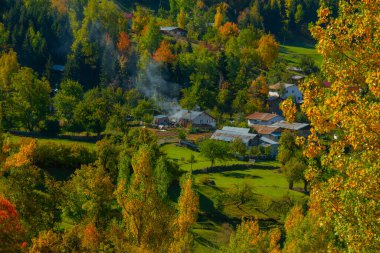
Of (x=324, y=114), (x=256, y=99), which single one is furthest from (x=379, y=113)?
(x=256, y=99)

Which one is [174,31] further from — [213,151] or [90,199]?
[90,199]

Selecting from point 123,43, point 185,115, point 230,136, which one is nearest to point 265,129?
point 230,136

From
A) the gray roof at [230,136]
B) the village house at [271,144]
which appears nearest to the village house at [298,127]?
the village house at [271,144]

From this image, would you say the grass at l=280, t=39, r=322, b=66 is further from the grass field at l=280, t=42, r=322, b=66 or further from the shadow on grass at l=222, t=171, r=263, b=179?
the shadow on grass at l=222, t=171, r=263, b=179

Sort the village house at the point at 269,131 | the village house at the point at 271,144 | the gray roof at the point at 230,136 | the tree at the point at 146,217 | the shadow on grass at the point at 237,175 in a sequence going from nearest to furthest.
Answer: the tree at the point at 146,217 < the shadow on grass at the point at 237,175 < the village house at the point at 271,144 < the gray roof at the point at 230,136 < the village house at the point at 269,131

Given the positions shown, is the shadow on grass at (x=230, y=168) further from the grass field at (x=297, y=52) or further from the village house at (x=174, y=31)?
the village house at (x=174, y=31)

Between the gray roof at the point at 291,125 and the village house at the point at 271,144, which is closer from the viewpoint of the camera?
the village house at the point at 271,144
